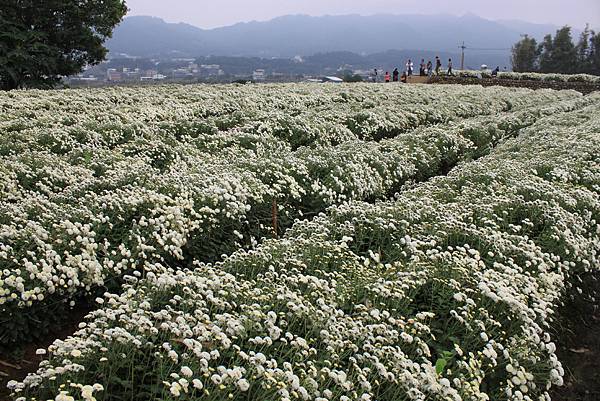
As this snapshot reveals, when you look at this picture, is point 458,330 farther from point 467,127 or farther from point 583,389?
point 467,127

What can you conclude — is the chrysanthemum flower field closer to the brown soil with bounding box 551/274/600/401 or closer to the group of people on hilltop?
the brown soil with bounding box 551/274/600/401

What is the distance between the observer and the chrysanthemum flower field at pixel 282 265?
3582 millimetres

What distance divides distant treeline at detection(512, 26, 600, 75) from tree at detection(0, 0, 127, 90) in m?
63.6

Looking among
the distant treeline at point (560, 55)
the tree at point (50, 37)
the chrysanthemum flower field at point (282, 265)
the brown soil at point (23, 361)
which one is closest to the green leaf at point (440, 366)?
the chrysanthemum flower field at point (282, 265)

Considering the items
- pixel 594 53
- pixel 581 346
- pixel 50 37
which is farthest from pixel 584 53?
pixel 581 346

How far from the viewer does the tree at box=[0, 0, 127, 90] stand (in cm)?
2711

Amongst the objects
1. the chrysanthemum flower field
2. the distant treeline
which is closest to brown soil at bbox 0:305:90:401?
the chrysanthemum flower field

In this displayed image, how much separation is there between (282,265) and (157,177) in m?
3.51

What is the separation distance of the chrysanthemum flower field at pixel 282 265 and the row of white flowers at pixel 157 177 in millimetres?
40

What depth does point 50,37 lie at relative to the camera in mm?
30094

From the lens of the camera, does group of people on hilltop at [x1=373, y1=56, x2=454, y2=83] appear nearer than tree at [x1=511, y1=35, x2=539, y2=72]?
Yes

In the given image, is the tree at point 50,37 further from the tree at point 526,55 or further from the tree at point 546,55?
the tree at point 526,55

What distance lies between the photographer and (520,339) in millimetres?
4461

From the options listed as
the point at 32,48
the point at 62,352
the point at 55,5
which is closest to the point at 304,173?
the point at 62,352
